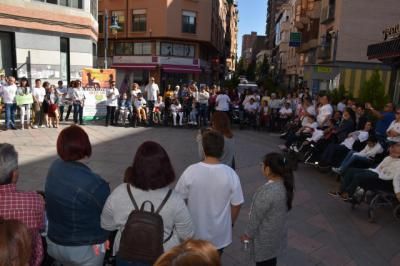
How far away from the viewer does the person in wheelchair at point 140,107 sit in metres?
15.5

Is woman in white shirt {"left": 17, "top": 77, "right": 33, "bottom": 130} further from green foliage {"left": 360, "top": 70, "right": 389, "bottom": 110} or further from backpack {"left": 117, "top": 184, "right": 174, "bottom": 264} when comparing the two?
backpack {"left": 117, "top": 184, "right": 174, "bottom": 264}

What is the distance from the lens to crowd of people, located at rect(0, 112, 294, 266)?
246 centimetres

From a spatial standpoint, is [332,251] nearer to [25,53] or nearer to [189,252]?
[189,252]

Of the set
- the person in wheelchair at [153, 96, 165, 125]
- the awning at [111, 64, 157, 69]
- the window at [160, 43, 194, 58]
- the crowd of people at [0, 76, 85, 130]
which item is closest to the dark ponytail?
the crowd of people at [0, 76, 85, 130]

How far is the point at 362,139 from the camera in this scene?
8.51 m

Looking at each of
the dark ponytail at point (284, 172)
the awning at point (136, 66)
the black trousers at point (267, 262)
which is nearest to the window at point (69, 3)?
the awning at point (136, 66)

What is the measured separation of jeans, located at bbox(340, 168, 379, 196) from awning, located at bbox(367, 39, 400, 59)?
10.1m

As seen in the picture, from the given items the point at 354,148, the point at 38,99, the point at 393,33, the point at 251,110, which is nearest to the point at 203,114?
the point at 251,110

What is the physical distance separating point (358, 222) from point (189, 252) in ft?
18.4

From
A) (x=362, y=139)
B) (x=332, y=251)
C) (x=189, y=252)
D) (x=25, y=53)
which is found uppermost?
(x=25, y=53)

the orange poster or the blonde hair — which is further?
the orange poster

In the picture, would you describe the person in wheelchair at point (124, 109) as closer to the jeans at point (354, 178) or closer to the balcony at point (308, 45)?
the jeans at point (354, 178)

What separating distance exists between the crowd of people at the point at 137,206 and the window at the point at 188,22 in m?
35.6

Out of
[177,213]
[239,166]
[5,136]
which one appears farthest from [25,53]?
[177,213]
